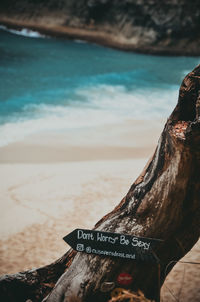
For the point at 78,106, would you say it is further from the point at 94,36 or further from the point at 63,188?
the point at 94,36

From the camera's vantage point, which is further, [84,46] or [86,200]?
[84,46]

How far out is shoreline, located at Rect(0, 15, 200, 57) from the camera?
20.7m

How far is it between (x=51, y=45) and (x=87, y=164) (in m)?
15.5

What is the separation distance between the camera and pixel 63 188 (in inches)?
209

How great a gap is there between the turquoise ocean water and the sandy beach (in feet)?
3.57

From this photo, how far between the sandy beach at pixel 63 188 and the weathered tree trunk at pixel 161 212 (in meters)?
0.93

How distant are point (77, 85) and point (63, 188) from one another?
27.3 ft

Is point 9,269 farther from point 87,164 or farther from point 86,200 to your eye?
point 87,164

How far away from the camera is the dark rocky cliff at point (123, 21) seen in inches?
827

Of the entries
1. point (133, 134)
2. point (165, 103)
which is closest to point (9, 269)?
point (133, 134)

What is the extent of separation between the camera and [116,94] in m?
12.2

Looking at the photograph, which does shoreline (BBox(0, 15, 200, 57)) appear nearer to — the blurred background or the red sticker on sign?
the blurred background


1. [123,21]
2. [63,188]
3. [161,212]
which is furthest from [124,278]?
[123,21]

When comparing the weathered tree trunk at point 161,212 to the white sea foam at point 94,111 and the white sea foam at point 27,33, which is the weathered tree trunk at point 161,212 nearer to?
the white sea foam at point 94,111
